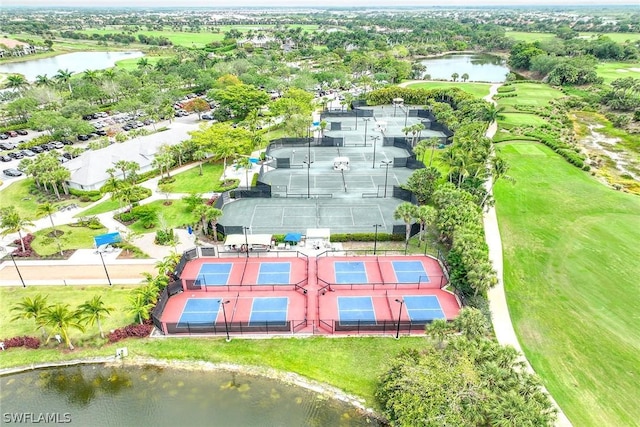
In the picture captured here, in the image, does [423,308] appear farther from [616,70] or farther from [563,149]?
[616,70]

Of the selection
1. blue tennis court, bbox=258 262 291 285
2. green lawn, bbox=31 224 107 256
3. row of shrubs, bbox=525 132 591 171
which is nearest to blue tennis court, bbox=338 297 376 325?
blue tennis court, bbox=258 262 291 285

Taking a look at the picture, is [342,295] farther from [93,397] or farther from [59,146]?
[59,146]

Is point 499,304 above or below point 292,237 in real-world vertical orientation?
below

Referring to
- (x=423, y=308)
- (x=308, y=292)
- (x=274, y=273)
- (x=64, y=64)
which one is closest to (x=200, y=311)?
(x=274, y=273)

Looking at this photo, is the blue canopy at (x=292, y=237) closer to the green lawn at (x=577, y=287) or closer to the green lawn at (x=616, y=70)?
the green lawn at (x=577, y=287)

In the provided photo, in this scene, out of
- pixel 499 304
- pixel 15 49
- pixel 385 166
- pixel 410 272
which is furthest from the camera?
pixel 15 49

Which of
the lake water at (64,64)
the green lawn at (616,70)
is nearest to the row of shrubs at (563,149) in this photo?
the green lawn at (616,70)
